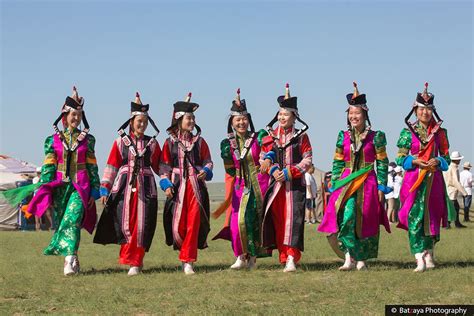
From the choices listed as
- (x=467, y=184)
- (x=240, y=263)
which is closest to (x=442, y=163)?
(x=240, y=263)

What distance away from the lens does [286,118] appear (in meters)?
11.3

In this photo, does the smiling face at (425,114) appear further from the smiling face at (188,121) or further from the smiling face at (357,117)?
the smiling face at (188,121)

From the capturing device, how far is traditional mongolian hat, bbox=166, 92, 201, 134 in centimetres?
1127

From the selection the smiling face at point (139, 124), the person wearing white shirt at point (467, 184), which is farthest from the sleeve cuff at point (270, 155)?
the person wearing white shirt at point (467, 184)

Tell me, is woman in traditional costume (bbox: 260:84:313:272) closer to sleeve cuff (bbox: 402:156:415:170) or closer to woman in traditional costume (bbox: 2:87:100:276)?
sleeve cuff (bbox: 402:156:415:170)

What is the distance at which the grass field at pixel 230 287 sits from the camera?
8445mm

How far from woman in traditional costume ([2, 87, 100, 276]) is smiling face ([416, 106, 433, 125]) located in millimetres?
4266

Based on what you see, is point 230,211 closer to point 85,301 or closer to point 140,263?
point 140,263

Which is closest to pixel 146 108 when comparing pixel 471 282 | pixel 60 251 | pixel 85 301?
pixel 60 251

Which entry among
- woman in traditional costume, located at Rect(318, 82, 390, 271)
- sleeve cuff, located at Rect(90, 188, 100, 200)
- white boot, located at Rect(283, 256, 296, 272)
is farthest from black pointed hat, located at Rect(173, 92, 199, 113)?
white boot, located at Rect(283, 256, 296, 272)

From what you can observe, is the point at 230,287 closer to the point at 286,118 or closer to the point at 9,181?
the point at 286,118

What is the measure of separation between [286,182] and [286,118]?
2.69ft

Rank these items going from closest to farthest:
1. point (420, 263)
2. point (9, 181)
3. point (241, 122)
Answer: point (420, 263) < point (241, 122) < point (9, 181)

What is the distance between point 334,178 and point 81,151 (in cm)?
329
